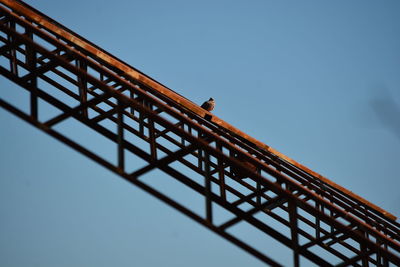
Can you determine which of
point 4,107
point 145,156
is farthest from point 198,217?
point 4,107

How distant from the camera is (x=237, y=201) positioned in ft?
38.2

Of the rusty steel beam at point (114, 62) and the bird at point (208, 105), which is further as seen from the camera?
the bird at point (208, 105)

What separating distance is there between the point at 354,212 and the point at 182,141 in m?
5.05

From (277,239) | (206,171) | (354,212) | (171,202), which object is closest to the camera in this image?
(171,202)

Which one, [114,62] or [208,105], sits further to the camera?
[208,105]

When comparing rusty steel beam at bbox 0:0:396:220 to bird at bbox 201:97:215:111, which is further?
bird at bbox 201:97:215:111

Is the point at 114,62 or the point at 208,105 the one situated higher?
the point at 208,105

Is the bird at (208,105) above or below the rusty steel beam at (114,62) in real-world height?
above

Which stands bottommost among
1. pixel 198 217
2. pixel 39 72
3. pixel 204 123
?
pixel 198 217

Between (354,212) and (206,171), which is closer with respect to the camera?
(206,171)

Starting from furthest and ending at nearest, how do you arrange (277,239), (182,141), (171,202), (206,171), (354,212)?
1. (354,212)
2. (182,141)
3. (277,239)
4. (206,171)
5. (171,202)

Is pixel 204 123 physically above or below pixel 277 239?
above

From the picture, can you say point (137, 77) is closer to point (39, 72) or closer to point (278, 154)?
point (39, 72)

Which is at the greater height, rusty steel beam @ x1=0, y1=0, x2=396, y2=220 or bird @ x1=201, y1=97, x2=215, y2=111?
bird @ x1=201, y1=97, x2=215, y2=111
